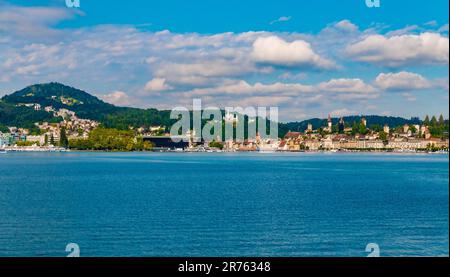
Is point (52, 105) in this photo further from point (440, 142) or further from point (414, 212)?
point (414, 212)

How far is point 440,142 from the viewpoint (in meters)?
134

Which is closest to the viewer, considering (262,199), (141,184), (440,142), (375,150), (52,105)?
(262,199)

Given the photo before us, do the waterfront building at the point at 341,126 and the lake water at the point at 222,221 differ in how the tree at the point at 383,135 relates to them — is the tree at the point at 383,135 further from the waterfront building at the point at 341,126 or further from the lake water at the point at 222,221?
the lake water at the point at 222,221

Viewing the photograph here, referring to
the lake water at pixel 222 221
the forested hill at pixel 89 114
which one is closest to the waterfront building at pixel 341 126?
the forested hill at pixel 89 114

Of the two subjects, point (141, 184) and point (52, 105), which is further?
point (52, 105)

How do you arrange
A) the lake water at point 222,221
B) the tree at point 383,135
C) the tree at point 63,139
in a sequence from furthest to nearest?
the tree at point 383,135, the tree at point 63,139, the lake water at point 222,221

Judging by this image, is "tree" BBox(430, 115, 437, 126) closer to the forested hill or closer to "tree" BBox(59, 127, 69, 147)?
the forested hill

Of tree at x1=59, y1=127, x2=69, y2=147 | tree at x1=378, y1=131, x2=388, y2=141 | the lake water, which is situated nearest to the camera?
the lake water

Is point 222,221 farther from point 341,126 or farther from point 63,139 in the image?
point 341,126

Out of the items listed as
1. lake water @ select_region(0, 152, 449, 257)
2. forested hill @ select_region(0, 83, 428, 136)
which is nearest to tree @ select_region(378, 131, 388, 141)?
forested hill @ select_region(0, 83, 428, 136)

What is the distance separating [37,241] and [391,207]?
1407cm
